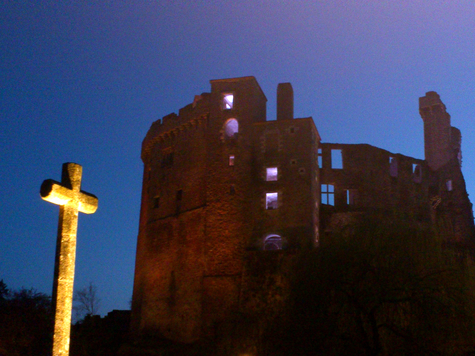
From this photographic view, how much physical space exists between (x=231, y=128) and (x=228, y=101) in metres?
1.78

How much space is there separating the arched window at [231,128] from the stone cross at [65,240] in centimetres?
2351

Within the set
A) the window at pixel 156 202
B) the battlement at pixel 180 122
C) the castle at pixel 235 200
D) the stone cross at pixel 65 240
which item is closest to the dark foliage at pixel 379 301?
the castle at pixel 235 200

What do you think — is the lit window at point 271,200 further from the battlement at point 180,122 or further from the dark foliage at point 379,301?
the dark foliage at point 379,301

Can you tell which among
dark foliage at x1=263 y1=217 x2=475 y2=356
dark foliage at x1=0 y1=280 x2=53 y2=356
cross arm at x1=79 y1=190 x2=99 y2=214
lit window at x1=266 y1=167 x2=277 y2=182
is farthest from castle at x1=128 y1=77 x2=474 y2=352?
cross arm at x1=79 y1=190 x2=99 y2=214

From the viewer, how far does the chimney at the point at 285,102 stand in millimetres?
34553

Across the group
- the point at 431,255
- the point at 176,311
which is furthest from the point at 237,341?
the point at 431,255

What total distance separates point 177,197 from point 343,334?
1715 centimetres

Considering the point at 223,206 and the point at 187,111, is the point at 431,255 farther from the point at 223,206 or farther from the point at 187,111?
the point at 187,111

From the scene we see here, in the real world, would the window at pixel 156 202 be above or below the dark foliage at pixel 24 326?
above

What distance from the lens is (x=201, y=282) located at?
30.5 meters

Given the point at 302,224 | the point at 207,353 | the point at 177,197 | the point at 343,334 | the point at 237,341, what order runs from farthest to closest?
the point at 177,197, the point at 302,224, the point at 207,353, the point at 237,341, the point at 343,334

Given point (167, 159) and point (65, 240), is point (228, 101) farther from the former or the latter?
point (65, 240)

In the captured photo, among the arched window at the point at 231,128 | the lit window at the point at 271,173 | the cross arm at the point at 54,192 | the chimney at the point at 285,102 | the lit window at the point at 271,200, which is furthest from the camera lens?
the chimney at the point at 285,102

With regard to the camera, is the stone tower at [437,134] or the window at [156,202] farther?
the stone tower at [437,134]
